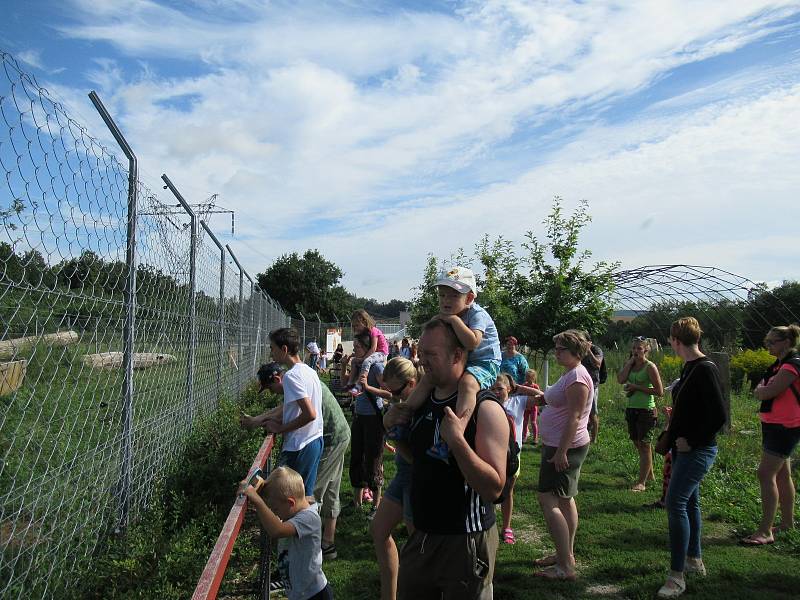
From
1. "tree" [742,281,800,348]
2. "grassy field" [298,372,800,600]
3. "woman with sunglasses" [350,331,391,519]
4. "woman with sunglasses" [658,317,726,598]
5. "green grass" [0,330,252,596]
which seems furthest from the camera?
"tree" [742,281,800,348]

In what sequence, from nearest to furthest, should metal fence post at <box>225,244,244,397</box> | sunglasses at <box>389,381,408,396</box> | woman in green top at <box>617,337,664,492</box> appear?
sunglasses at <box>389,381,408,396</box> < woman in green top at <box>617,337,664,492</box> < metal fence post at <box>225,244,244,397</box>

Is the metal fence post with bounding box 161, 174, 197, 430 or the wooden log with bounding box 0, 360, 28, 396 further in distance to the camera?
the metal fence post with bounding box 161, 174, 197, 430

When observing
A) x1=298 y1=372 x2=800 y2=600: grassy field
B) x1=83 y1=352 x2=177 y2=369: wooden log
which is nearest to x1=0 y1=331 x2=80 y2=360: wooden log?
x1=83 y1=352 x2=177 y2=369: wooden log

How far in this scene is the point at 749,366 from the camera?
650 inches

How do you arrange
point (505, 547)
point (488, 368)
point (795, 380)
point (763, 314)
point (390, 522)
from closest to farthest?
point (488, 368) → point (390, 522) → point (795, 380) → point (505, 547) → point (763, 314)

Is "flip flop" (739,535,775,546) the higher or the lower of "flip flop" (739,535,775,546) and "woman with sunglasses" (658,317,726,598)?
the lower

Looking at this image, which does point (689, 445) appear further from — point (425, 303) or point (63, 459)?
point (425, 303)

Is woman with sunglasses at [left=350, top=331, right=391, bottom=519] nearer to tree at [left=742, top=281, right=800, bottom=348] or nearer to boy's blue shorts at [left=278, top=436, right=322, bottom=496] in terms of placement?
boy's blue shorts at [left=278, top=436, right=322, bottom=496]

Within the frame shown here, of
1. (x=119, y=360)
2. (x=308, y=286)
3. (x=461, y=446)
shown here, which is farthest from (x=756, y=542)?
(x=308, y=286)

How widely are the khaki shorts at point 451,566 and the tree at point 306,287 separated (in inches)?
2292

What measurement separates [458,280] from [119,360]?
2.01 m

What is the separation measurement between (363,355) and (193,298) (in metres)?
1.96

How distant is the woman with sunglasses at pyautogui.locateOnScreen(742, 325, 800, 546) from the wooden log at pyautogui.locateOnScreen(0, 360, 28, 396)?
18.5 feet

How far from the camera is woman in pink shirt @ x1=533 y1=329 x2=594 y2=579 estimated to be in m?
4.69
